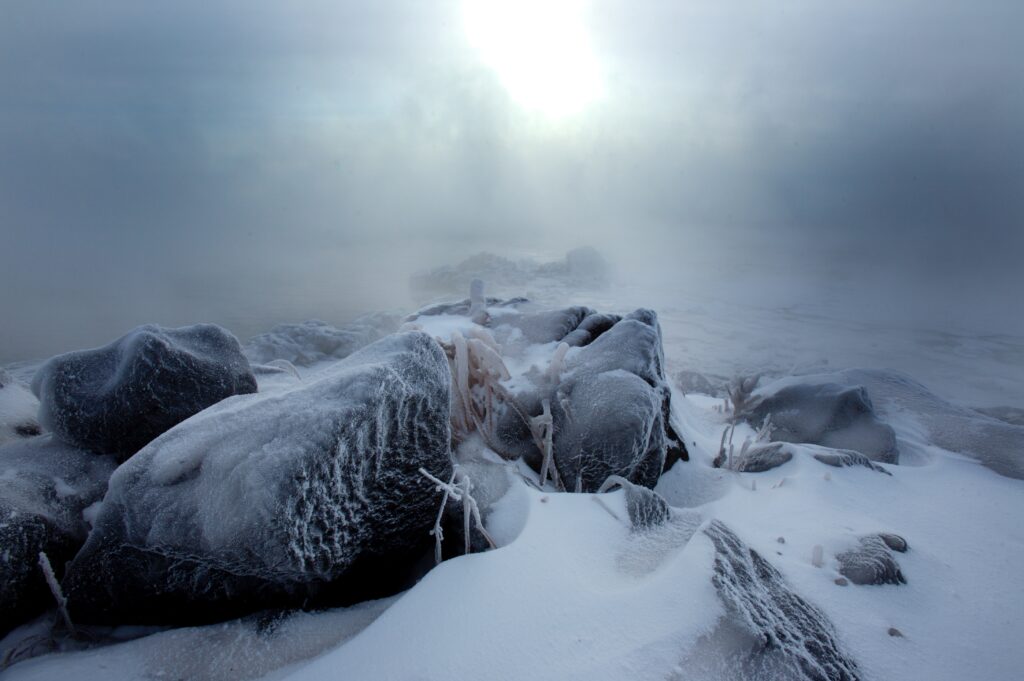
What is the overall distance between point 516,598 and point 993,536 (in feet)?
5.62

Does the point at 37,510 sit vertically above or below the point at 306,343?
above

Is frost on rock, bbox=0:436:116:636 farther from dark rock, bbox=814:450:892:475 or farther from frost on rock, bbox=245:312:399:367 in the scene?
frost on rock, bbox=245:312:399:367

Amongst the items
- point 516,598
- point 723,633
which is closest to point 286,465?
point 516,598

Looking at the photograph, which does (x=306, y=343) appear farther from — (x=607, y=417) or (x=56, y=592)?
(x=56, y=592)

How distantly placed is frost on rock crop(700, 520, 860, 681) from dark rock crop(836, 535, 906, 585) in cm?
24

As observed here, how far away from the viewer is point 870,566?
1.28m

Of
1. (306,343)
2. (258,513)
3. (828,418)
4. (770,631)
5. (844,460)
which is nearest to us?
(770,631)

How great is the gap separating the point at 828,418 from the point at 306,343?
5.35m

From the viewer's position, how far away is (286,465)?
3.70 ft

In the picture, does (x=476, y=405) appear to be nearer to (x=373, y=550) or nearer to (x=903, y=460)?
(x=373, y=550)

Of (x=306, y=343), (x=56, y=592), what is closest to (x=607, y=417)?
(x=56, y=592)

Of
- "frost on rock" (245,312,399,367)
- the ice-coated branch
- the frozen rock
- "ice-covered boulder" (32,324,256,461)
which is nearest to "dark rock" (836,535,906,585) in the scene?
the ice-coated branch

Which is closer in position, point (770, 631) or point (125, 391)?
point (770, 631)

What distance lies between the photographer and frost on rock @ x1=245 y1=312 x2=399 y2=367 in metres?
5.50
